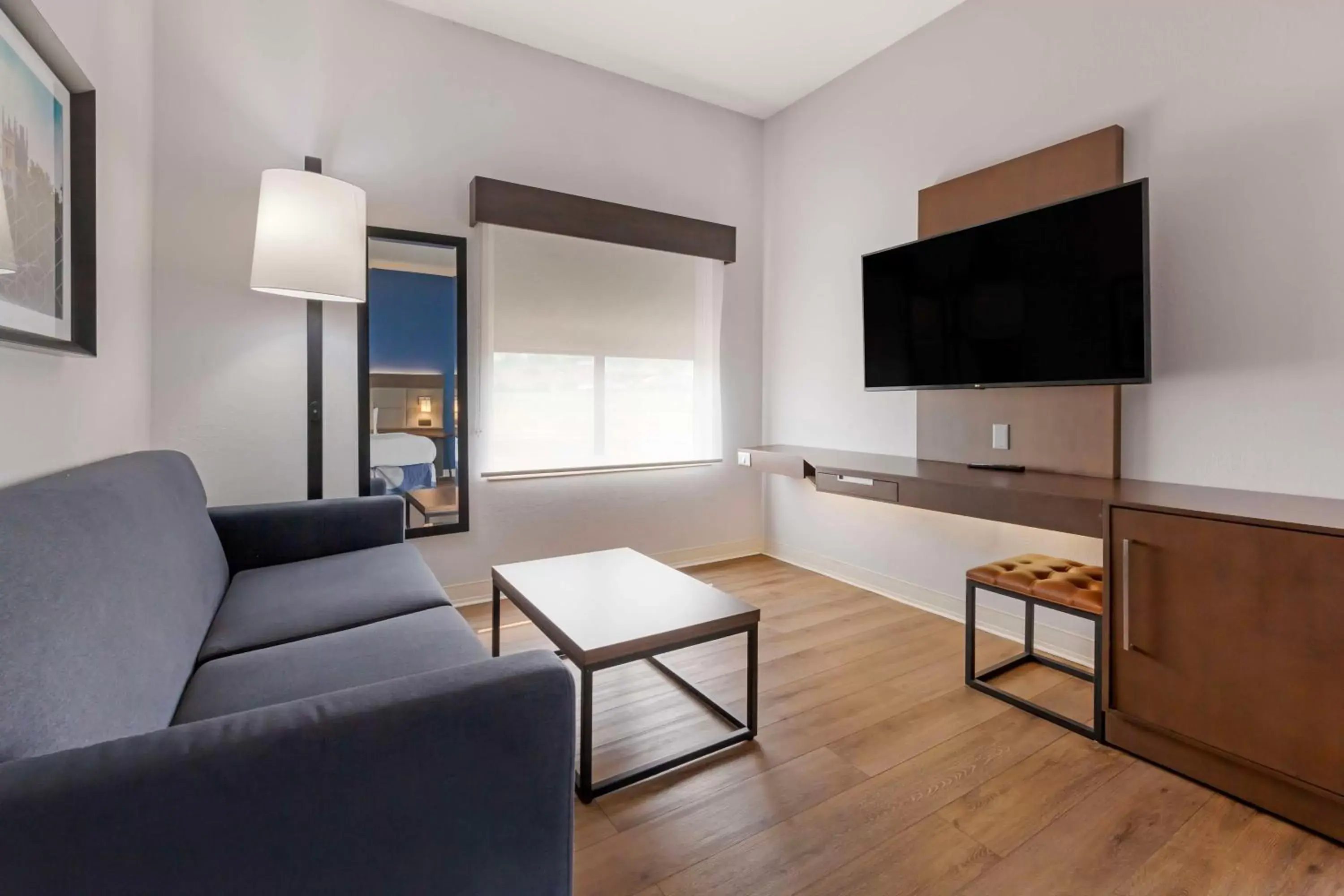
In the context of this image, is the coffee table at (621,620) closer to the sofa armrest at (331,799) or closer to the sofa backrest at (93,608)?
the sofa armrest at (331,799)

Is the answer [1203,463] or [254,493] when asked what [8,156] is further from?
[1203,463]

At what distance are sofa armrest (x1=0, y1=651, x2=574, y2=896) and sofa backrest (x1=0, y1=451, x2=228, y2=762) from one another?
118 millimetres

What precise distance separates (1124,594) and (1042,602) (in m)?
0.27

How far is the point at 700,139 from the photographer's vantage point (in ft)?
12.0

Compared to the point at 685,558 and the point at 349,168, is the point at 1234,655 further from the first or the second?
the point at 349,168

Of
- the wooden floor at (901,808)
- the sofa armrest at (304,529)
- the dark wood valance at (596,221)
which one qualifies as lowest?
the wooden floor at (901,808)

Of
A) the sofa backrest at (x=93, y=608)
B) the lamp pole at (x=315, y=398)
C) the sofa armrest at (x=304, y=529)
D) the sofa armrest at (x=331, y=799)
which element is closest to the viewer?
the sofa armrest at (x=331, y=799)

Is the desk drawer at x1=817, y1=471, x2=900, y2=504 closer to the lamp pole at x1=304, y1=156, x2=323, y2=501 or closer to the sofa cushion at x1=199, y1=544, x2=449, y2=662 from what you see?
the sofa cushion at x1=199, y1=544, x2=449, y2=662

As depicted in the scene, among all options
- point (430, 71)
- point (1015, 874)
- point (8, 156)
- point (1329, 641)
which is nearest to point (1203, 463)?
point (1329, 641)

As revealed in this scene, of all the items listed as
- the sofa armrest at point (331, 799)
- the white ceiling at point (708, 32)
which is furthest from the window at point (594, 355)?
the sofa armrest at point (331, 799)

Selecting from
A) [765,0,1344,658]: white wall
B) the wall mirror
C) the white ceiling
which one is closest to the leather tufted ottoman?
[765,0,1344,658]: white wall

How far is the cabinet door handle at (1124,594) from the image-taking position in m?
1.70

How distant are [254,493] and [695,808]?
2.23m

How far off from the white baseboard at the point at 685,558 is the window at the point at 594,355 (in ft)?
1.87
